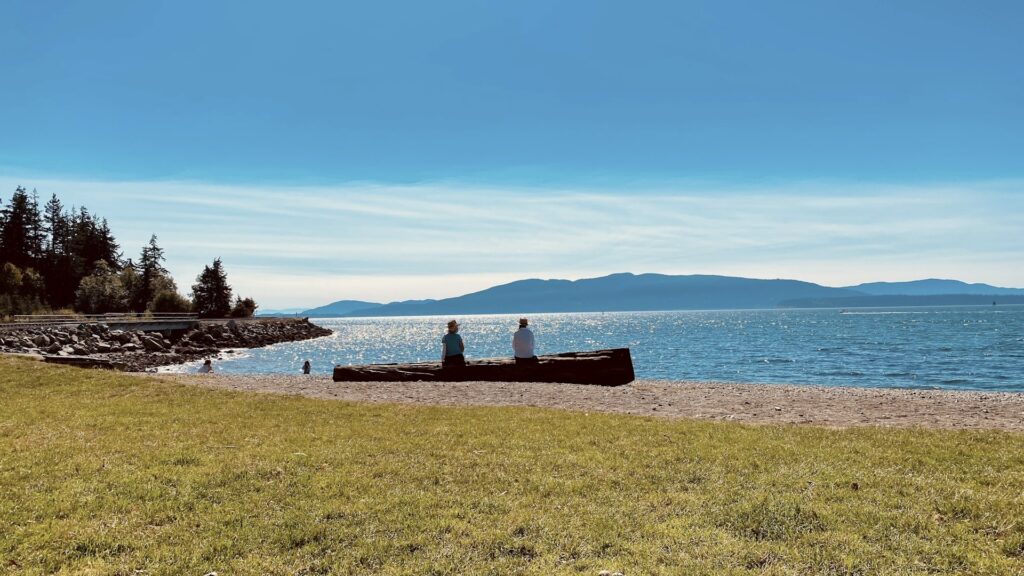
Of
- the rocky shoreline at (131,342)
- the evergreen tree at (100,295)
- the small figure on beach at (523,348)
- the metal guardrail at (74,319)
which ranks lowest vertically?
the rocky shoreline at (131,342)

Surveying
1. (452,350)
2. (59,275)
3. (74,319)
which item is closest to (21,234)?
(59,275)

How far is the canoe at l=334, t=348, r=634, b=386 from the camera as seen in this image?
2433 centimetres

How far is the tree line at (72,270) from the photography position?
3558 inches

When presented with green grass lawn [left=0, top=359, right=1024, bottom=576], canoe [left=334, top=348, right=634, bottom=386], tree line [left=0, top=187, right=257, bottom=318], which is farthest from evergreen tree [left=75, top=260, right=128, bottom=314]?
green grass lawn [left=0, top=359, right=1024, bottom=576]

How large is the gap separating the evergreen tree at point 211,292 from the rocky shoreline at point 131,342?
23165 mm

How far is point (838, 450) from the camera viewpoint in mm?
10430

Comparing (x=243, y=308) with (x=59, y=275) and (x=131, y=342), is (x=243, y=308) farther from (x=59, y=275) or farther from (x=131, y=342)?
(x=131, y=342)

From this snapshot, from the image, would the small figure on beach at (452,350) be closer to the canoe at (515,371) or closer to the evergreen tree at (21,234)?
the canoe at (515,371)

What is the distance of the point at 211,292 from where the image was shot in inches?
4958

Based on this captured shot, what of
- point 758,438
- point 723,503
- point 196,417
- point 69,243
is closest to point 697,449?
point 758,438

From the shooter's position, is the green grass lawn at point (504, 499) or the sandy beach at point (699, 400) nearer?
the green grass lawn at point (504, 499)

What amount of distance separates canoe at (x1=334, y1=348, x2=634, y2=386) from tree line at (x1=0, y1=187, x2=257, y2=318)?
77692 mm

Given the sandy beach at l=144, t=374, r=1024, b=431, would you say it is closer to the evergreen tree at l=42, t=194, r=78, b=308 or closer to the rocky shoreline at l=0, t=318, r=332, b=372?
the rocky shoreline at l=0, t=318, r=332, b=372

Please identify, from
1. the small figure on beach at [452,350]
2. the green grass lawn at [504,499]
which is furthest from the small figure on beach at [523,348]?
the green grass lawn at [504,499]
